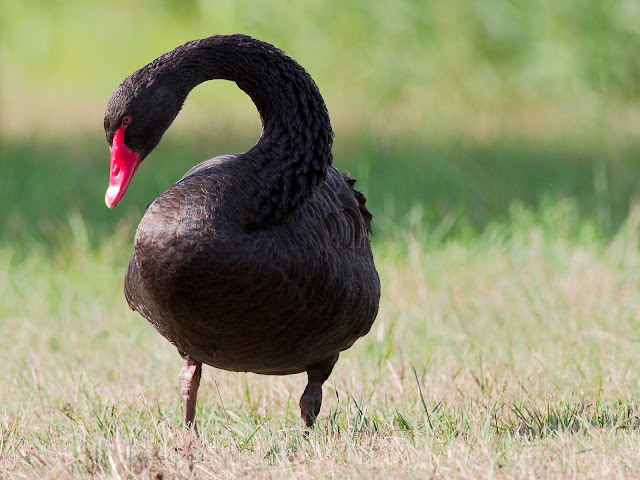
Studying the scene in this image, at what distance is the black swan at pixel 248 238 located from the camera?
2975 mm

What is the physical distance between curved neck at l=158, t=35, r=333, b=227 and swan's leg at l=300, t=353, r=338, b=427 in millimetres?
804

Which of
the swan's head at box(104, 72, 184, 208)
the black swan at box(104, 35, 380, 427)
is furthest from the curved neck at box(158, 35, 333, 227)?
the swan's head at box(104, 72, 184, 208)

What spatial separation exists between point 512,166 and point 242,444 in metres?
5.69

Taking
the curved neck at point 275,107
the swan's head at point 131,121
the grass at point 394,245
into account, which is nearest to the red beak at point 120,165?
the swan's head at point 131,121

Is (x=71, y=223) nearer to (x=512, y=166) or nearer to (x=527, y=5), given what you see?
(x=512, y=166)

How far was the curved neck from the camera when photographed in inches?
133

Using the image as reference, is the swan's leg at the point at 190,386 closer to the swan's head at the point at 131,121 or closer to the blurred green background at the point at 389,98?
the swan's head at the point at 131,121

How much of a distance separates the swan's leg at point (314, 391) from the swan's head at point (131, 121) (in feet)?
3.87

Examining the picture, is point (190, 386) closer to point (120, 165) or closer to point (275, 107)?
Result: point (120, 165)

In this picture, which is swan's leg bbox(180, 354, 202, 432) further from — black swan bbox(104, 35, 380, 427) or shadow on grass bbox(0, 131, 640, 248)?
shadow on grass bbox(0, 131, 640, 248)

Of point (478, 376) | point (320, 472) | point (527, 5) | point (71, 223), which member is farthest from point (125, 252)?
point (527, 5)

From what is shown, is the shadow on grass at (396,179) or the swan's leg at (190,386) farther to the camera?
the shadow on grass at (396,179)

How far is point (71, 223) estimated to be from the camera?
21.8 feet

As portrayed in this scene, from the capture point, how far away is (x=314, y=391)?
3.76 metres
